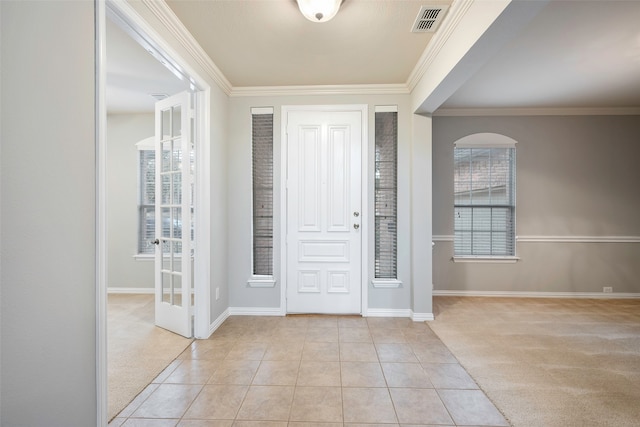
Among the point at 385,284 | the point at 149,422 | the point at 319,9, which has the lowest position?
the point at 149,422

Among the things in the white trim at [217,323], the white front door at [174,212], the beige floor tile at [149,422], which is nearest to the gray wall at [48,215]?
the beige floor tile at [149,422]

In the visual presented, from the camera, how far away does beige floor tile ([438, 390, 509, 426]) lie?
1799 millimetres

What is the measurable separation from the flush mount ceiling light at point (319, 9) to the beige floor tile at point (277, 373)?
251 centimetres

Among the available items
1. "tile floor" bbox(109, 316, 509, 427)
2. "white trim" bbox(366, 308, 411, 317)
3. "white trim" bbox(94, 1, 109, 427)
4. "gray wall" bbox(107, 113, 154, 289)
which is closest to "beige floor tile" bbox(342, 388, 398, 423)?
"tile floor" bbox(109, 316, 509, 427)

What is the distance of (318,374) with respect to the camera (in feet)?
7.53

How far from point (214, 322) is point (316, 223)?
1480mm

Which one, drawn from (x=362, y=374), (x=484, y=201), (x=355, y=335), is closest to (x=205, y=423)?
(x=362, y=374)

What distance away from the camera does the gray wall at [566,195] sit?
14.2 feet

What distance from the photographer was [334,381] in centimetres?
220

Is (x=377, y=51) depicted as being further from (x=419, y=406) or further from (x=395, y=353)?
(x=419, y=406)

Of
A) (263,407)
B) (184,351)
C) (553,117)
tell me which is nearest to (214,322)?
(184,351)

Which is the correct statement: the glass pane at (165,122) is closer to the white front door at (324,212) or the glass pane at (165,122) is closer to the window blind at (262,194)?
the window blind at (262,194)

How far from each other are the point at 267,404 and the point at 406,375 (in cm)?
102

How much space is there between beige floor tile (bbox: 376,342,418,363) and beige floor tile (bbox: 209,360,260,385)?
1031mm
